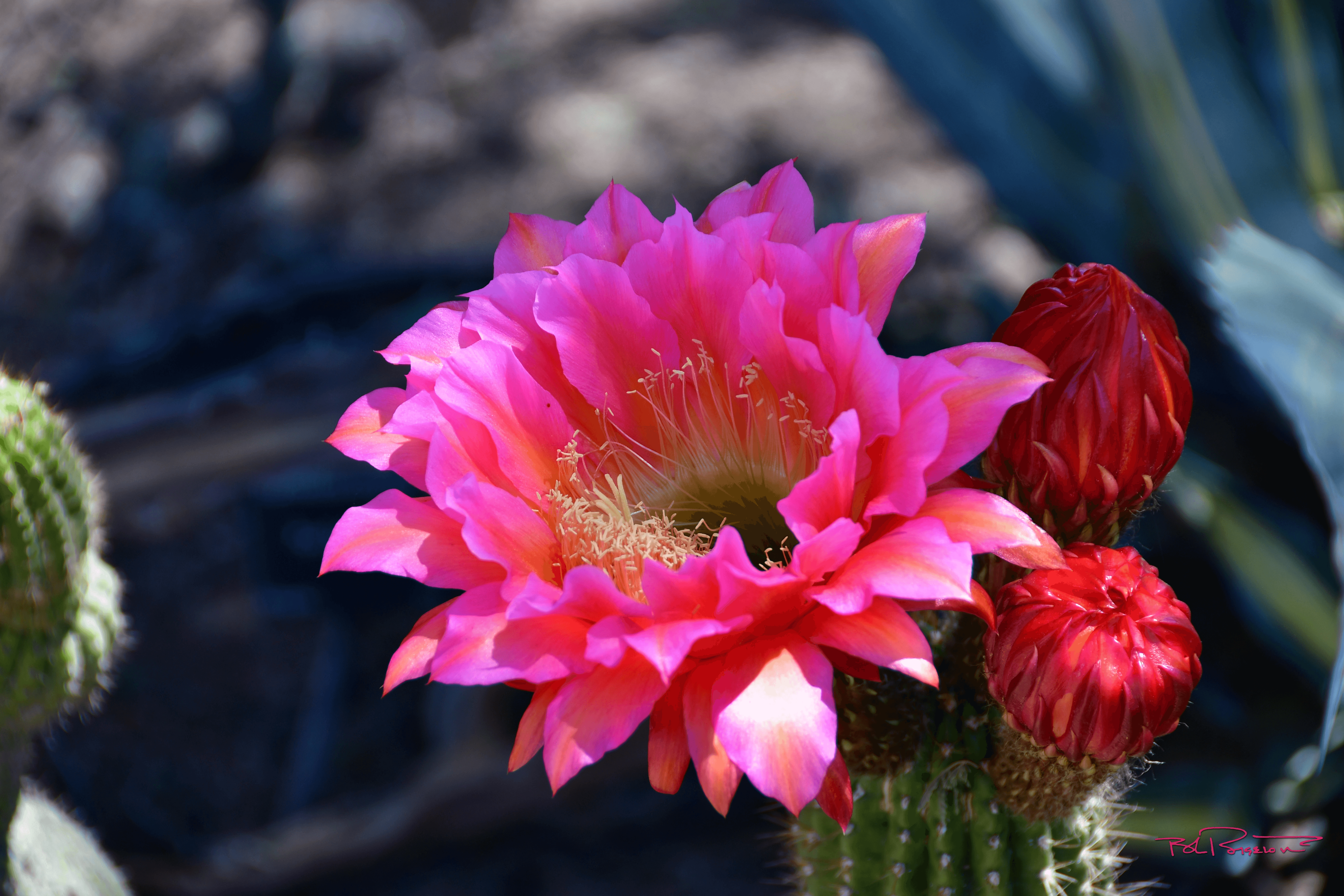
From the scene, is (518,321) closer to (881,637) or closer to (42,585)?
(881,637)

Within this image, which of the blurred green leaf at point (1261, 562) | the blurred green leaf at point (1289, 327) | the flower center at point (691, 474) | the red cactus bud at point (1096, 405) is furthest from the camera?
the blurred green leaf at point (1261, 562)

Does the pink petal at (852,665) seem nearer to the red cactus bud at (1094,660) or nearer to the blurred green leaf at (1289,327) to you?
the red cactus bud at (1094,660)

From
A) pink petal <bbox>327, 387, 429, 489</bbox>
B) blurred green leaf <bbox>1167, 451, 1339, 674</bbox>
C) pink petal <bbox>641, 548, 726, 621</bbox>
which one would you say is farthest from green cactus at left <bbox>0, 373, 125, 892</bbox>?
blurred green leaf <bbox>1167, 451, 1339, 674</bbox>

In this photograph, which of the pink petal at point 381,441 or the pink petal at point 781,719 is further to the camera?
the pink petal at point 381,441

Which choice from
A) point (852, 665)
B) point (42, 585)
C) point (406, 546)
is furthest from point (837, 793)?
point (42, 585)

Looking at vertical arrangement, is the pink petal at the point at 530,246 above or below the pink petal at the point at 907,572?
above

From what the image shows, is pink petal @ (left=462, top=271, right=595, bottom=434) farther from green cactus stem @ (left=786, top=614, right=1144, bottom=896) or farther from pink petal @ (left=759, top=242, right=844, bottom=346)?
green cactus stem @ (left=786, top=614, right=1144, bottom=896)
